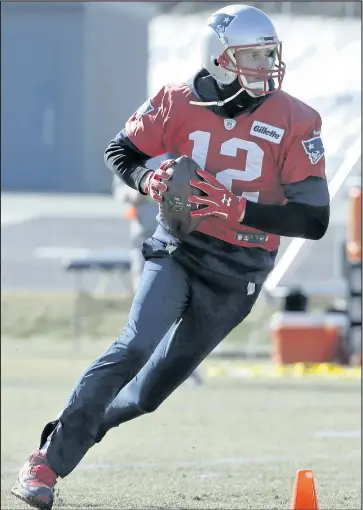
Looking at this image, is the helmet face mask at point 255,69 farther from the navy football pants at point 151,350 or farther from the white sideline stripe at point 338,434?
the white sideline stripe at point 338,434

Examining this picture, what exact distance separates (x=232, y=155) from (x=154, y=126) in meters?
0.35

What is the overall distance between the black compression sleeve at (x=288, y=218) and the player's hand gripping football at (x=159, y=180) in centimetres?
34

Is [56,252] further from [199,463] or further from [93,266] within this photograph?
[199,463]

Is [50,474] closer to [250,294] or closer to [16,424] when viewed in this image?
[250,294]

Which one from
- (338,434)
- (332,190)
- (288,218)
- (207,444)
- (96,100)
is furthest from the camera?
(96,100)

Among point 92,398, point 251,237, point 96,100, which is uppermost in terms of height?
point 251,237

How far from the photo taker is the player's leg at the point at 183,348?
598 cm

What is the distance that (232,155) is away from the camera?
18.8 feet

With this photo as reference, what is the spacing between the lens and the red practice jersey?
18.7ft

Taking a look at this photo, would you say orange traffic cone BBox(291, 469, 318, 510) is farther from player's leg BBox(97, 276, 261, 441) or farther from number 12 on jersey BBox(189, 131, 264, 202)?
number 12 on jersey BBox(189, 131, 264, 202)

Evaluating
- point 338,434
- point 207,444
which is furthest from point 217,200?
point 338,434

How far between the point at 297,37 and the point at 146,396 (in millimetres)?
11601

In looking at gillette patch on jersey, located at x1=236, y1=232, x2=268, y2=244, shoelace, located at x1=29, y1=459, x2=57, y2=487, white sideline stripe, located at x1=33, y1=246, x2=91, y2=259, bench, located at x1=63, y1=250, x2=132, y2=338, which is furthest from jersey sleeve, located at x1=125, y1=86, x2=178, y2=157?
white sideline stripe, located at x1=33, y1=246, x2=91, y2=259

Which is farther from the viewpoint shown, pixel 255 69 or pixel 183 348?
pixel 183 348
